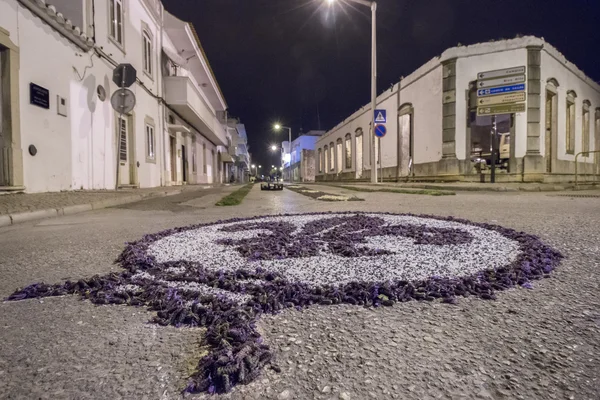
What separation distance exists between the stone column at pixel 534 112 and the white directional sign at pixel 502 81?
1.34 metres

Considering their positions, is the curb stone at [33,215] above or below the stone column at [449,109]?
below

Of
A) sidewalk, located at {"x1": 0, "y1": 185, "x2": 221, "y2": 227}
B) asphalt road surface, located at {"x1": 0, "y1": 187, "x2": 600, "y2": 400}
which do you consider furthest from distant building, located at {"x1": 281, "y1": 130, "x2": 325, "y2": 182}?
asphalt road surface, located at {"x1": 0, "y1": 187, "x2": 600, "y2": 400}

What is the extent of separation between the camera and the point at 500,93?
13.6m

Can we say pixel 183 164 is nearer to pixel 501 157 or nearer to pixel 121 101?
pixel 121 101

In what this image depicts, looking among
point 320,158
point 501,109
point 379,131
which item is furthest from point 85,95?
point 320,158

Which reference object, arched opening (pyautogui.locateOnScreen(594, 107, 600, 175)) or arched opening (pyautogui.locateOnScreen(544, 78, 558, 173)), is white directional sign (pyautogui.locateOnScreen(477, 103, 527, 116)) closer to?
arched opening (pyautogui.locateOnScreen(544, 78, 558, 173))

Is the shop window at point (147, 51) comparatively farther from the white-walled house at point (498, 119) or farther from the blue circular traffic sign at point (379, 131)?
the white-walled house at point (498, 119)

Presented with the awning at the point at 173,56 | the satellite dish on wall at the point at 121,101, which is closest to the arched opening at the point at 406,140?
the awning at the point at 173,56

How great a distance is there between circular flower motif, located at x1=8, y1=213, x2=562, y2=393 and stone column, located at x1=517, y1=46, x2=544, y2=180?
45.0 feet

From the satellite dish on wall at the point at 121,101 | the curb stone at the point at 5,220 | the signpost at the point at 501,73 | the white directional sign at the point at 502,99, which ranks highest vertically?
the signpost at the point at 501,73

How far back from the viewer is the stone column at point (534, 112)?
1402 cm

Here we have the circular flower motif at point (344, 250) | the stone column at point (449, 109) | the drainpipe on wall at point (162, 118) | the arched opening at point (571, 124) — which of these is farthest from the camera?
the arched opening at point (571, 124)

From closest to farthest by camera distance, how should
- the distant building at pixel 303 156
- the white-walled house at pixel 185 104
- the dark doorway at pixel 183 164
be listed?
the white-walled house at pixel 185 104 → the dark doorway at pixel 183 164 → the distant building at pixel 303 156

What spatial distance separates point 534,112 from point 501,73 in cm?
226
